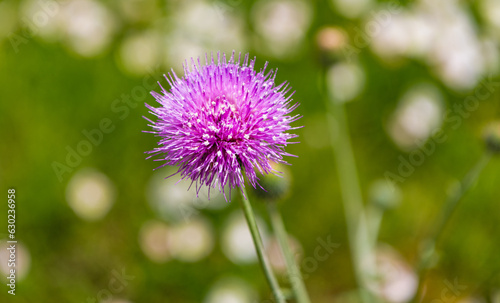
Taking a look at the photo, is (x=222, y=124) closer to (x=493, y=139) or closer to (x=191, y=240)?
(x=493, y=139)

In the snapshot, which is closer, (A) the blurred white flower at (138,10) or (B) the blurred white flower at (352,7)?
(B) the blurred white flower at (352,7)

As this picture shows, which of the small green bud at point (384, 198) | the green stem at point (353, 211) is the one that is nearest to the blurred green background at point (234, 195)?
the green stem at point (353, 211)

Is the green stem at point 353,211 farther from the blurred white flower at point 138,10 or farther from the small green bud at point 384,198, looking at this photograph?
the blurred white flower at point 138,10

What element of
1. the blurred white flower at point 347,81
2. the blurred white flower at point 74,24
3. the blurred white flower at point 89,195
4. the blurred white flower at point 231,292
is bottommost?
the blurred white flower at point 231,292

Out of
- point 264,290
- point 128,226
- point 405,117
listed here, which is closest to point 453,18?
point 405,117

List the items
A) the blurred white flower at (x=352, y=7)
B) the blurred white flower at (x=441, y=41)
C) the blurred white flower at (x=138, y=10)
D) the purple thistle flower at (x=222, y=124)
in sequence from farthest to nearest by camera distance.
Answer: the blurred white flower at (x=138, y=10) → the blurred white flower at (x=352, y=7) → the blurred white flower at (x=441, y=41) → the purple thistle flower at (x=222, y=124)

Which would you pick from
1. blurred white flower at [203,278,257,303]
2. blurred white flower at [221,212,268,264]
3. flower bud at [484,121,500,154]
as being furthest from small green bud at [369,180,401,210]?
blurred white flower at [203,278,257,303]

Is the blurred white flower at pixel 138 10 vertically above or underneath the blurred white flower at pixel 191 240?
above

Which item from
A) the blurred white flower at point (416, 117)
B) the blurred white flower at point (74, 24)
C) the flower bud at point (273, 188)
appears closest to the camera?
the flower bud at point (273, 188)
